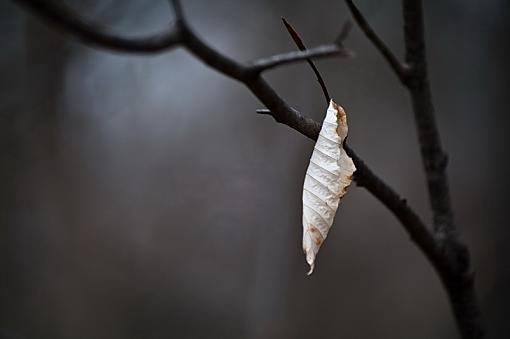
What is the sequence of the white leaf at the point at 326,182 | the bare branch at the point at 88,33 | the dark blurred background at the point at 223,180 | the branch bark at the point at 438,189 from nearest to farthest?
1. the bare branch at the point at 88,33
2. the white leaf at the point at 326,182
3. the branch bark at the point at 438,189
4. the dark blurred background at the point at 223,180

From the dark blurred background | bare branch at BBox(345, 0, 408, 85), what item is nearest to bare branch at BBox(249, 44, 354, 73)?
bare branch at BBox(345, 0, 408, 85)

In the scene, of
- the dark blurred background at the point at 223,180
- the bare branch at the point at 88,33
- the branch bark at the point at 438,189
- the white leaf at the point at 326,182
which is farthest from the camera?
the dark blurred background at the point at 223,180

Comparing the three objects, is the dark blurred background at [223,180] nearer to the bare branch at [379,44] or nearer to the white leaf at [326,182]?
the bare branch at [379,44]

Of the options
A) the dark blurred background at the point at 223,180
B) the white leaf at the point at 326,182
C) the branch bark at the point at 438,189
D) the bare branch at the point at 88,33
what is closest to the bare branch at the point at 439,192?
the branch bark at the point at 438,189

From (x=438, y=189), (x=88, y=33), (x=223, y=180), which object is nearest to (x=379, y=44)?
(x=438, y=189)

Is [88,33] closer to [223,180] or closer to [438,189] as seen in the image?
[438,189]

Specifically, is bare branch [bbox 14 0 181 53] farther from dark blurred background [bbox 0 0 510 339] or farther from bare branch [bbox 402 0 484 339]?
dark blurred background [bbox 0 0 510 339]

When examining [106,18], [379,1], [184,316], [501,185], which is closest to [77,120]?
[106,18]
